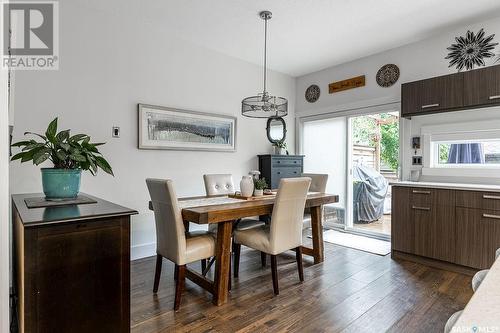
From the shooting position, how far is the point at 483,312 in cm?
56

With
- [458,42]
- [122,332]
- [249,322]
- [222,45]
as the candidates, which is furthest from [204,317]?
[458,42]

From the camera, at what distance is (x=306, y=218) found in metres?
3.42

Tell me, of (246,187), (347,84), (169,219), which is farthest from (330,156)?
(169,219)

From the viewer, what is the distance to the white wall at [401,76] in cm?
338

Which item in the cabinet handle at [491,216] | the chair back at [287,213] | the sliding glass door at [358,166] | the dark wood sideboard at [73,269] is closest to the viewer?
the dark wood sideboard at [73,269]

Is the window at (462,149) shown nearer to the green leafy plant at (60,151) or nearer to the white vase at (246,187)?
the white vase at (246,187)

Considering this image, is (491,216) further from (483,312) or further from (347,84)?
(483,312)

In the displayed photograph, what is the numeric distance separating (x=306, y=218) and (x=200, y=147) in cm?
168

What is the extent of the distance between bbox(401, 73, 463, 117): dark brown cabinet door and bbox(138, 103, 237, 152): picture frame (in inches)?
91.0

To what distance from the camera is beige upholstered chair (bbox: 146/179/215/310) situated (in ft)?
7.03

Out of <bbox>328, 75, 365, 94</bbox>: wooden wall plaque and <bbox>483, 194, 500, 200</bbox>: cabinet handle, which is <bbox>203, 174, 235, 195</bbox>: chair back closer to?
<bbox>328, 75, 365, 94</bbox>: wooden wall plaque

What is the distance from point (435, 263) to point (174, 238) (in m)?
2.73

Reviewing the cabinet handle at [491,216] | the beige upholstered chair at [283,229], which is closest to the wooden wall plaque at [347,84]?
the cabinet handle at [491,216]

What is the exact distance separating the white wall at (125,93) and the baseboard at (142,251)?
12 millimetres
